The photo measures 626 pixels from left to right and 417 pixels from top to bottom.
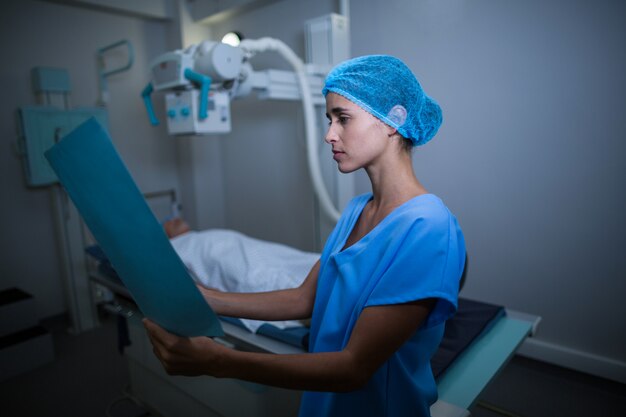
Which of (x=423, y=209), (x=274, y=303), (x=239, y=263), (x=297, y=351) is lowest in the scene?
(x=297, y=351)

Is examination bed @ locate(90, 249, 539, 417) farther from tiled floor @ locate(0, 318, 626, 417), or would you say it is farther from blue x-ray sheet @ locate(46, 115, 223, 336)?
blue x-ray sheet @ locate(46, 115, 223, 336)

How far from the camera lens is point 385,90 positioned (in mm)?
849

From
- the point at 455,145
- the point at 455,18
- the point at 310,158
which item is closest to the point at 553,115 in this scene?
the point at 455,145

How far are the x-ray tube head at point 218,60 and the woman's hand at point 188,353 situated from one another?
1313 millimetres

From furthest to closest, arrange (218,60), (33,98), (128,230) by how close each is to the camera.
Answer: (33,98) < (218,60) < (128,230)

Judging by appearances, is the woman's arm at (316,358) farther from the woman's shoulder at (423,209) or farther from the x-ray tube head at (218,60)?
the x-ray tube head at (218,60)

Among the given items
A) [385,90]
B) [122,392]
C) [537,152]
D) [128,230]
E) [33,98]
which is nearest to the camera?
[128,230]

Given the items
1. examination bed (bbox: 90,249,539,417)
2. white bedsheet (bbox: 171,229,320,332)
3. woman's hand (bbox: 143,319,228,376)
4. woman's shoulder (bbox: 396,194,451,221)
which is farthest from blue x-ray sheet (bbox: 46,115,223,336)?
white bedsheet (bbox: 171,229,320,332)

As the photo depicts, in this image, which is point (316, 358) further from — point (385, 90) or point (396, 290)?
point (385, 90)

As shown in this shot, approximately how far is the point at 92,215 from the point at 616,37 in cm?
209

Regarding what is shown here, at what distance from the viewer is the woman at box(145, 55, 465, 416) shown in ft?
2.33

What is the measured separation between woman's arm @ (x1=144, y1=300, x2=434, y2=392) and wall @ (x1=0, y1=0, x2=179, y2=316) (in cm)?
268

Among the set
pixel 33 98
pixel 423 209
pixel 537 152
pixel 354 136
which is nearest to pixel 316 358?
pixel 423 209

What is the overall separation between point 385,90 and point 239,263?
121 cm
